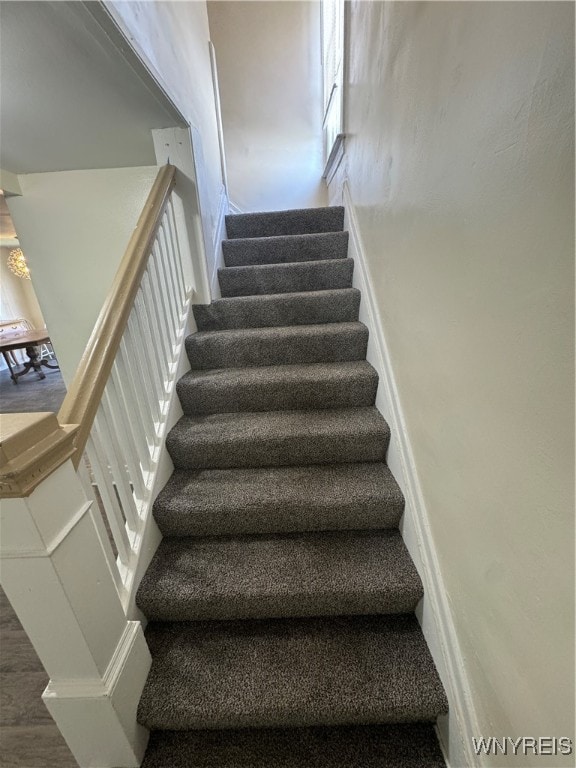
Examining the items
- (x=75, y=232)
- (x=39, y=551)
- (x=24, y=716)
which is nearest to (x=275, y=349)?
(x=39, y=551)

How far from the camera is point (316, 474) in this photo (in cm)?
133

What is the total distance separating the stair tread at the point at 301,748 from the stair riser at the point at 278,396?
3.58ft

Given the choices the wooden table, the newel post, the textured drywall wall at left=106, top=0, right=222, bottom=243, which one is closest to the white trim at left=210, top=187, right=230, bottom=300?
the textured drywall wall at left=106, top=0, right=222, bottom=243

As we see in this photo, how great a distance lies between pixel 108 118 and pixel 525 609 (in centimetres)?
217

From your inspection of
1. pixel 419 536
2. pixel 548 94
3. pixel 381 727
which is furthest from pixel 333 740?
pixel 548 94

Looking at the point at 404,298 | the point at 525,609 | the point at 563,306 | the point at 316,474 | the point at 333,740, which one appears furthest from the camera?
the point at 316,474

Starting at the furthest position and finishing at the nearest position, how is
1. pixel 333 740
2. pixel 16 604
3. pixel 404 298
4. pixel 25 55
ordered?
pixel 404 298, pixel 25 55, pixel 333 740, pixel 16 604

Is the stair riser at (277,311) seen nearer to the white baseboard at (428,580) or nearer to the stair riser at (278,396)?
the white baseboard at (428,580)

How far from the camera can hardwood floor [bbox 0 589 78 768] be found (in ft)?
3.13

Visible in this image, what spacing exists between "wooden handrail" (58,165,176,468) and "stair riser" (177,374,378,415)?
0.58 meters

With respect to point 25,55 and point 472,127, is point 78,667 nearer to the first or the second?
point 472,127

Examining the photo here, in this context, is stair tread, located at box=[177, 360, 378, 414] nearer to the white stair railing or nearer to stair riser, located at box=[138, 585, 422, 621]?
the white stair railing

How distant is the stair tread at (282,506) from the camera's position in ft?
3.85

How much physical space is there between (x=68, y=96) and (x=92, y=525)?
61.5 inches
